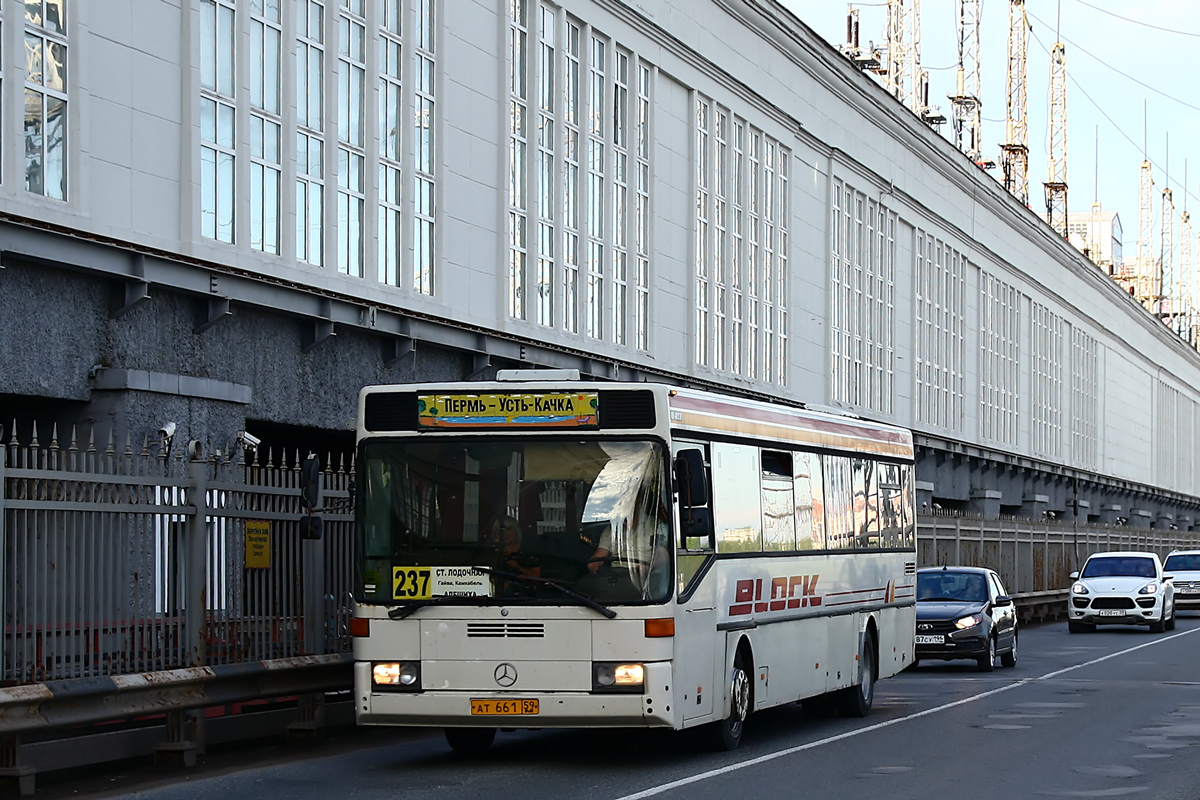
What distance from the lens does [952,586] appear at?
1128 inches

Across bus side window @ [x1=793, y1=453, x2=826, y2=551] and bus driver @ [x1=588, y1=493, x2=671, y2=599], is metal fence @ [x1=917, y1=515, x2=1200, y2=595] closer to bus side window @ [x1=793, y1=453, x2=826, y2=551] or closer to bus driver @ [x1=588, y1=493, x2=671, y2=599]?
bus side window @ [x1=793, y1=453, x2=826, y2=551]

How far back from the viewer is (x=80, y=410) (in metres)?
20.0

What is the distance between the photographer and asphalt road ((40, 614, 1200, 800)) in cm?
1305

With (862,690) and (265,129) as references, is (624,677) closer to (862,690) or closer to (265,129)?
(862,690)

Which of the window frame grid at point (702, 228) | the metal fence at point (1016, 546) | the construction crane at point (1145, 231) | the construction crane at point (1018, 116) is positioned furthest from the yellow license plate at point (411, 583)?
the construction crane at point (1145, 231)

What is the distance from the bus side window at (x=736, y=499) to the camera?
605 inches

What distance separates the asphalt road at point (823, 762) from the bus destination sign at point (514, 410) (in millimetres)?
2648

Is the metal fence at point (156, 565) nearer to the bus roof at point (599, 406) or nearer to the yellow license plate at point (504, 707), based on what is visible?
the bus roof at point (599, 406)

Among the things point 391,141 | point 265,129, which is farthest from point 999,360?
point 265,129

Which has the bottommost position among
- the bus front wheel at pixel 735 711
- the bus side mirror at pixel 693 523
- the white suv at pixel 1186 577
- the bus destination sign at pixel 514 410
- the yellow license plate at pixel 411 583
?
the white suv at pixel 1186 577

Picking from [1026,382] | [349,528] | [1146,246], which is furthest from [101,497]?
[1146,246]

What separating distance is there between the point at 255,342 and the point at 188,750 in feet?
29.1

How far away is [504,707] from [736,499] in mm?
2996

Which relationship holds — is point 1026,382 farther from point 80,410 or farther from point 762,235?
point 80,410
